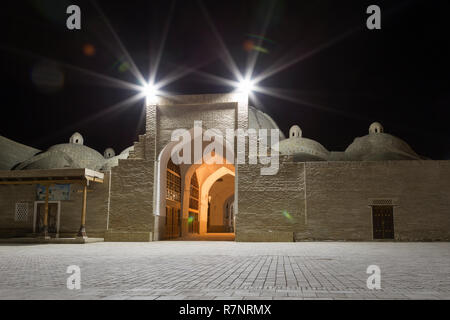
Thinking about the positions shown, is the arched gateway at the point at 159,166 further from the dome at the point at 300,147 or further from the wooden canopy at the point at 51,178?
the dome at the point at 300,147

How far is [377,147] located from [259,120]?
903cm

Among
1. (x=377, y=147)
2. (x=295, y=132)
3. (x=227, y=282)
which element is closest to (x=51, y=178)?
(x=227, y=282)

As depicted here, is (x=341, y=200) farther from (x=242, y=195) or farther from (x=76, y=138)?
(x=76, y=138)

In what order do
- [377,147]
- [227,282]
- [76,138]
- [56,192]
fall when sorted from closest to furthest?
[227,282]
[56,192]
[377,147]
[76,138]

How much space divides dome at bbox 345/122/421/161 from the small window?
21754 millimetres

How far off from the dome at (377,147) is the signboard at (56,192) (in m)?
19.6

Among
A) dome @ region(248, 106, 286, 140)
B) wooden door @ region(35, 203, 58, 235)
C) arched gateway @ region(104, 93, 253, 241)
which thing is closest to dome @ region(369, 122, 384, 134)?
dome @ region(248, 106, 286, 140)

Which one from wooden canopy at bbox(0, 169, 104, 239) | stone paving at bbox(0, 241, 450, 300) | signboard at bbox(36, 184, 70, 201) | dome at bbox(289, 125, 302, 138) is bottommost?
stone paving at bbox(0, 241, 450, 300)

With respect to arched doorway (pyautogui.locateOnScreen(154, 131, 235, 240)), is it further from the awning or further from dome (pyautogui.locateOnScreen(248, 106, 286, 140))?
dome (pyautogui.locateOnScreen(248, 106, 286, 140))

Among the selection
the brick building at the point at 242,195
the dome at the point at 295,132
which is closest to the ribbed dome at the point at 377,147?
the dome at the point at 295,132

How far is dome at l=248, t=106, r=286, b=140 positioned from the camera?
31.0m

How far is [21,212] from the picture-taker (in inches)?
860

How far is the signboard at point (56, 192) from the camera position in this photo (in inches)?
850
